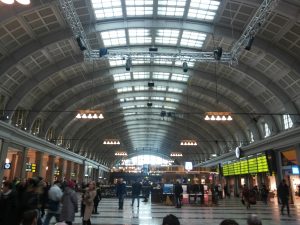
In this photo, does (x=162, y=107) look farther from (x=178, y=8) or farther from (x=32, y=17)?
(x=32, y=17)

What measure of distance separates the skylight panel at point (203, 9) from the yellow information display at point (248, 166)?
16315 millimetres

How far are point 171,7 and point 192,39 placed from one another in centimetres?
442

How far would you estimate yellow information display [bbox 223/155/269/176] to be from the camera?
31.2 m

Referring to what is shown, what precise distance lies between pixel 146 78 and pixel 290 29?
17821 millimetres

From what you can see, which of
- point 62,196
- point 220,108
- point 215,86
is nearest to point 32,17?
point 62,196

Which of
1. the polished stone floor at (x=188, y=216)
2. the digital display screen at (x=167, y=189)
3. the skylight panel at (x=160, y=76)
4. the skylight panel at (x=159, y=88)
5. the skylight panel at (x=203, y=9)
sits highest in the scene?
the skylight panel at (x=159, y=88)

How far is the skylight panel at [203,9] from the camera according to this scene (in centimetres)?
1994

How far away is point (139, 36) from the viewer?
24969 millimetres

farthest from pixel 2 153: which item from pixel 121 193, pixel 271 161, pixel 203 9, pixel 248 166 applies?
pixel 248 166

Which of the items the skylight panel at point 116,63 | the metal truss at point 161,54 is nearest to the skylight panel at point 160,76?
the skylight panel at point 116,63

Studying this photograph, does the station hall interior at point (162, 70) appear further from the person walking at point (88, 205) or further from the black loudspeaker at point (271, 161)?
the person walking at point (88, 205)

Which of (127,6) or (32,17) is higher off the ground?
(127,6)

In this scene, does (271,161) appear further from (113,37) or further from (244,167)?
(113,37)

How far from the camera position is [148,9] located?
21.4m
